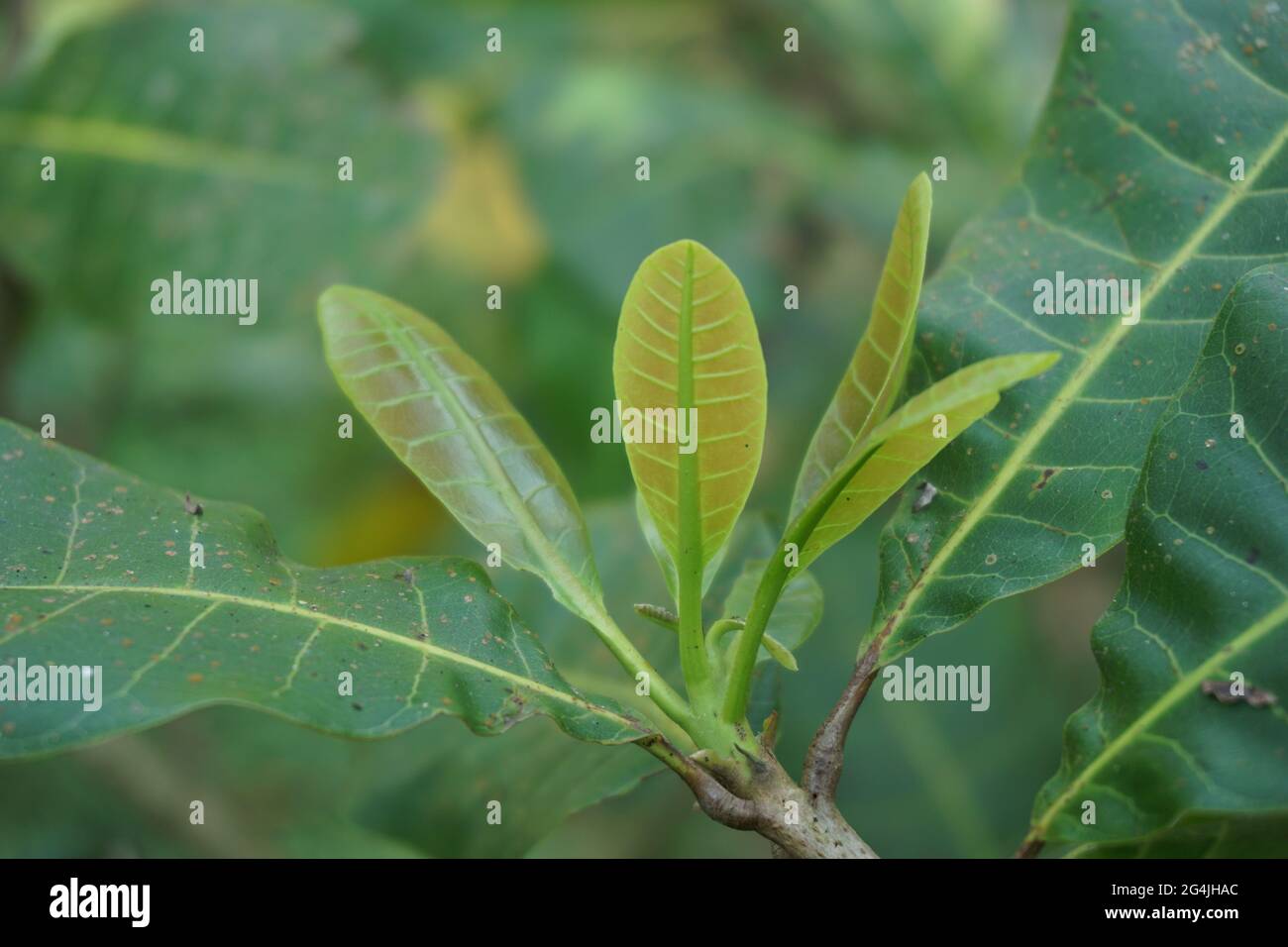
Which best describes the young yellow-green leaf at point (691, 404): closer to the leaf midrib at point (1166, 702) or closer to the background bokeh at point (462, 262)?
the leaf midrib at point (1166, 702)

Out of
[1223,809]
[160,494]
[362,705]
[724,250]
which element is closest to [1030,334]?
[1223,809]

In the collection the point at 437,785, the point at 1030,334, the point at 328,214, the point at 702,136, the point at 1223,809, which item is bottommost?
the point at 437,785

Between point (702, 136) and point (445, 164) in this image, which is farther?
point (702, 136)

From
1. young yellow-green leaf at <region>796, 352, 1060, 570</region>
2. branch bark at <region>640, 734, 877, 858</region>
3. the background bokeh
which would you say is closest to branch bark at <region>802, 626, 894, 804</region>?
branch bark at <region>640, 734, 877, 858</region>

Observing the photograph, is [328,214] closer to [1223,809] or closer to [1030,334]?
[1030,334]

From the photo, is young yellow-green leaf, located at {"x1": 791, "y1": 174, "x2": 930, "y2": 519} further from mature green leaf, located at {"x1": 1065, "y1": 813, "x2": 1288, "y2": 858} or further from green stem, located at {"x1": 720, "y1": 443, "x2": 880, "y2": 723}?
mature green leaf, located at {"x1": 1065, "y1": 813, "x2": 1288, "y2": 858}
